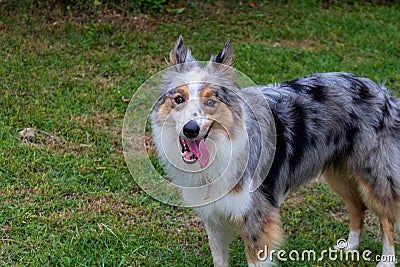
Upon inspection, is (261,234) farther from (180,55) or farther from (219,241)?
(180,55)

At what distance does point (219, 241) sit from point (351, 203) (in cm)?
127

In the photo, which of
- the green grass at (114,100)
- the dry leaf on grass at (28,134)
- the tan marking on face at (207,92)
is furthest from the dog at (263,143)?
the dry leaf on grass at (28,134)

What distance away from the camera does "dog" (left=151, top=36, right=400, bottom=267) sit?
4.02 meters

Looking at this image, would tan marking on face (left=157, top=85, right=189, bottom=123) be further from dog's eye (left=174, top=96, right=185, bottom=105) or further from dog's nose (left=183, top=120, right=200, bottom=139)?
dog's nose (left=183, top=120, right=200, bottom=139)

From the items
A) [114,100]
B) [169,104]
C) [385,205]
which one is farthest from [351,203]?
[114,100]

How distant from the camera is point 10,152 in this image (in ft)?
20.0

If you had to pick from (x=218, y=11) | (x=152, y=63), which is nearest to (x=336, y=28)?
(x=218, y=11)

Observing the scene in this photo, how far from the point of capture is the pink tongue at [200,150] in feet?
13.0

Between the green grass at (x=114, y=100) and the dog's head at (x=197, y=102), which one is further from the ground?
the dog's head at (x=197, y=102)

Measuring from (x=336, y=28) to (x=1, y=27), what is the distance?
461 cm

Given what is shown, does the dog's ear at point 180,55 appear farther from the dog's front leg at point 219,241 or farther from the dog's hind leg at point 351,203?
the dog's hind leg at point 351,203

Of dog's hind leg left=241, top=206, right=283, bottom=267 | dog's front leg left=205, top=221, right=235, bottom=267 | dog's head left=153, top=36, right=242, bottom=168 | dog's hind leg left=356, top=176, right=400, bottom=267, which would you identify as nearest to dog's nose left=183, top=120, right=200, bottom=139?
dog's head left=153, top=36, right=242, bottom=168

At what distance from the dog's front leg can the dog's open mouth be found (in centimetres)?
74

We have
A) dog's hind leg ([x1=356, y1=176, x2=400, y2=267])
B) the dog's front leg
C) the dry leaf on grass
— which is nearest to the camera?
the dog's front leg
